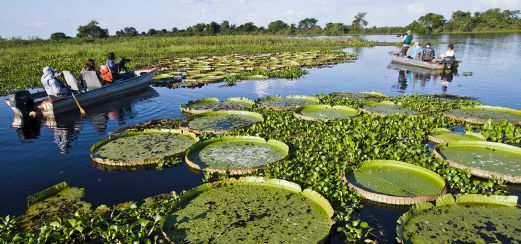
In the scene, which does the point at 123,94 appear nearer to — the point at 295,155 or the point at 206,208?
the point at 295,155

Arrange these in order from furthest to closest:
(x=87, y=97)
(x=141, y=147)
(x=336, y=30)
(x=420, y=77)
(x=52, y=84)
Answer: (x=336, y=30), (x=420, y=77), (x=87, y=97), (x=52, y=84), (x=141, y=147)

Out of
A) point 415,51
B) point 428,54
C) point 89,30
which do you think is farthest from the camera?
point 89,30

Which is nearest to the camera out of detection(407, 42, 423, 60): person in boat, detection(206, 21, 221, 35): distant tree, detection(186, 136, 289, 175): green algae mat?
detection(186, 136, 289, 175): green algae mat

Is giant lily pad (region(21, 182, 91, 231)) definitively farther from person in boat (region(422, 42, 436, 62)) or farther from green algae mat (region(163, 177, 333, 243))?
person in boat (region(422, 42, 436, 62))

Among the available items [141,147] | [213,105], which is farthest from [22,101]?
[213,105]

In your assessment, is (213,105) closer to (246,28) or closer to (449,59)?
(449,59)

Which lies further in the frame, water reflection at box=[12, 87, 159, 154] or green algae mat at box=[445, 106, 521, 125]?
green algae mat at box=[445, 106, 521, 125]

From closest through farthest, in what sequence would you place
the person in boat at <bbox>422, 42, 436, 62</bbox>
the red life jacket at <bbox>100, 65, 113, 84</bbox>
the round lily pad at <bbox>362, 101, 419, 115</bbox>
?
the round lily pad at <bbox>362, 101, 419, 115</bbox>, the red life jacket at <bbox>100, 65, 113, 84</bbox>, the person in boat at <bbox>422, 42, 436, 62</bbox>

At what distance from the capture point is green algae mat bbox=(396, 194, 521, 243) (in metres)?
4.33

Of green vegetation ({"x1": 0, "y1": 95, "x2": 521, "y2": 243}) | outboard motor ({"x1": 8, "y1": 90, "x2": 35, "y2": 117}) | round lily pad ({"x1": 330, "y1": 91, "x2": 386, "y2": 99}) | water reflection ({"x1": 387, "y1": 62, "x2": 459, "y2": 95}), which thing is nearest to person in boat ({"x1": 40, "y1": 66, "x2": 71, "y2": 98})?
outboard motor ({"x1": 8, "y1": 90, "x2": 35, "y2": 117})

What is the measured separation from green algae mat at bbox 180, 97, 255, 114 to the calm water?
40cm

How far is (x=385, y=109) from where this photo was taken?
420 inches

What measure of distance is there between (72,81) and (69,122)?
7.36 ft

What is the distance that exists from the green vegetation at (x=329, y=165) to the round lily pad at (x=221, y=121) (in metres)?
0.33
